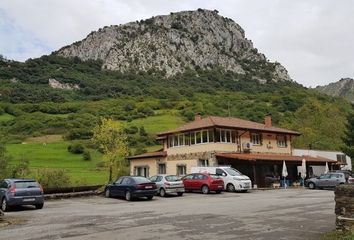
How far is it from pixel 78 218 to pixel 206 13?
141958mm

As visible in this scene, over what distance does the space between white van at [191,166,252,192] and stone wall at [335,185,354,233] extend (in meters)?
20.5

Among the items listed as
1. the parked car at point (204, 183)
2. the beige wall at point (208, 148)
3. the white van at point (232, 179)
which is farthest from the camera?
the beige wall at point (208, 148)

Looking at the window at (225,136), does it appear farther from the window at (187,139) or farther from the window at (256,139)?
the window at (187,139)

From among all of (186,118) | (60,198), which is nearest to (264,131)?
(60,198)

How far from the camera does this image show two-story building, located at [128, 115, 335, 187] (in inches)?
1533

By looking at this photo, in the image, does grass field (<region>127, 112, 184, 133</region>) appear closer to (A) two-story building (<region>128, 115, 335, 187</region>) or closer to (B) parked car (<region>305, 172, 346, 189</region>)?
(A) two-story building (<region>128, 115, 335, 187</region>)

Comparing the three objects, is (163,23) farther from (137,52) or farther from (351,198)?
(351,198)

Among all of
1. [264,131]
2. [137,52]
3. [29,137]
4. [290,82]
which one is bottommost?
[264,131]

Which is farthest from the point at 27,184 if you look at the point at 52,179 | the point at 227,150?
the point at 227,150

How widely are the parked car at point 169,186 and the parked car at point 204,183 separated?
192 centimetres

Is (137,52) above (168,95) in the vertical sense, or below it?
above

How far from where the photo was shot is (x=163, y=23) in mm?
147125

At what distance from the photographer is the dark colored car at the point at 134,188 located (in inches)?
1064

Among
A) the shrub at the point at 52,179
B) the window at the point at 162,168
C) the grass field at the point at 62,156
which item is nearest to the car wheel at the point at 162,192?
the shrub at the point at 52,179
